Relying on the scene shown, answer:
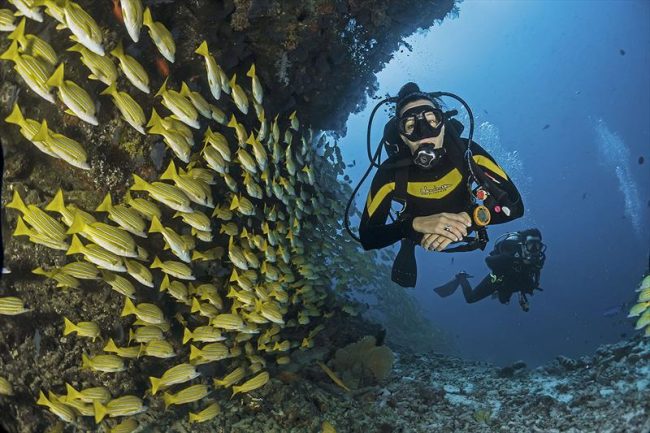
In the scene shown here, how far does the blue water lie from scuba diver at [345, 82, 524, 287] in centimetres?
4029

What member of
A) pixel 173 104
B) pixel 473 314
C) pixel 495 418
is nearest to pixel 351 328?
pixel 495 418

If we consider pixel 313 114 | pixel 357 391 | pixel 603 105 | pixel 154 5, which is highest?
pixel 603 105

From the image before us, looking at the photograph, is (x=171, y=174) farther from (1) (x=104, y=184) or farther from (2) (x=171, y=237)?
(1) (x=104, y=184)

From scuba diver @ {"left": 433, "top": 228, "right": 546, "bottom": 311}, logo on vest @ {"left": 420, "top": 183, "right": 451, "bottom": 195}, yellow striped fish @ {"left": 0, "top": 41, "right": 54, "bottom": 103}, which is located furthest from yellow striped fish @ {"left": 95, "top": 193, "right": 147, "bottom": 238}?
scuba diver @ {"left": 433, "top": 228, "right": 546, "bottom": 311}

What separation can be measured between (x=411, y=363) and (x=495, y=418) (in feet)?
10.5

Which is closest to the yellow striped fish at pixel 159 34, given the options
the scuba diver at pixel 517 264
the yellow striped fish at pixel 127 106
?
the yellow striped fish at pixel 127 106

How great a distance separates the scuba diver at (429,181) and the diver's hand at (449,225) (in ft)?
0.06

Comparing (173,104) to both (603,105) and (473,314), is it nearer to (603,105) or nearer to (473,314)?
(473,314)

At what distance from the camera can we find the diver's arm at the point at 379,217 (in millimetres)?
5789

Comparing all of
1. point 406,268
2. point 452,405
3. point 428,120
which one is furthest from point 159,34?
point 452,405

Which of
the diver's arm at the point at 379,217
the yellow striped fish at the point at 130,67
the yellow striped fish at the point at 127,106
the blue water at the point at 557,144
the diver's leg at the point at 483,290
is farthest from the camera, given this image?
the blue water at the point at 557,144

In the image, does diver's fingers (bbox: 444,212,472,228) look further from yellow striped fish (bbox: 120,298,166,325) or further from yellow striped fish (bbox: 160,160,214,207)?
yellow striped fish (bbox: 120,298,166,325)

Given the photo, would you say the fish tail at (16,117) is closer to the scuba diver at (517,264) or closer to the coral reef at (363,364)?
the coral reef at (363,364)

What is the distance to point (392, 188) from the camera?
587 cm
